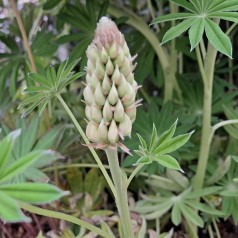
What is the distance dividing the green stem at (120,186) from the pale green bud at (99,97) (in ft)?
0.24

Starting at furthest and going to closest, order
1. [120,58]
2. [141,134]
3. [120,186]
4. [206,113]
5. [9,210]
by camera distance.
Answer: [141,134] < [206,113] < [120,186] < [120,58] < [9,210]

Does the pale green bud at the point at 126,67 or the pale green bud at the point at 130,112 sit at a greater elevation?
the pale green bud at the point at 126,67

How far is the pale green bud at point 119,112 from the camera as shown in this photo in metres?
0.67

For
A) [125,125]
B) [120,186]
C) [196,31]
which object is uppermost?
[196,31]

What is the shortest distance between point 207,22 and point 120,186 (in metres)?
0.29

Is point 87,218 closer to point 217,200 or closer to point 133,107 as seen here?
point 217,200

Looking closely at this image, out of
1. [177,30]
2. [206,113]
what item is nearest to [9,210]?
[177,30]

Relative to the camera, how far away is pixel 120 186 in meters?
0.78

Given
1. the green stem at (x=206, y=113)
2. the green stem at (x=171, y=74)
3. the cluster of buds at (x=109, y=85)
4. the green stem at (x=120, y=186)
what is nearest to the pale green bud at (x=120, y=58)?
the cluster of buds at (x=109, y=85)

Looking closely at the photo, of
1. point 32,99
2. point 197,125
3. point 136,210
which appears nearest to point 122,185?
point 32,99

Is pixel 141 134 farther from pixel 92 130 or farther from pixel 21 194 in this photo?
pixel 21 194

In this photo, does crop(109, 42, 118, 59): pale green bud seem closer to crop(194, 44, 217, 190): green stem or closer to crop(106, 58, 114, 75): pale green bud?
crop(106, 58, 114, 75): pale green bud

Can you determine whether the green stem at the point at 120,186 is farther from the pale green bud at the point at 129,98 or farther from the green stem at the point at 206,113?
the green stem at the point at 206,113

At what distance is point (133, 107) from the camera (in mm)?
686
